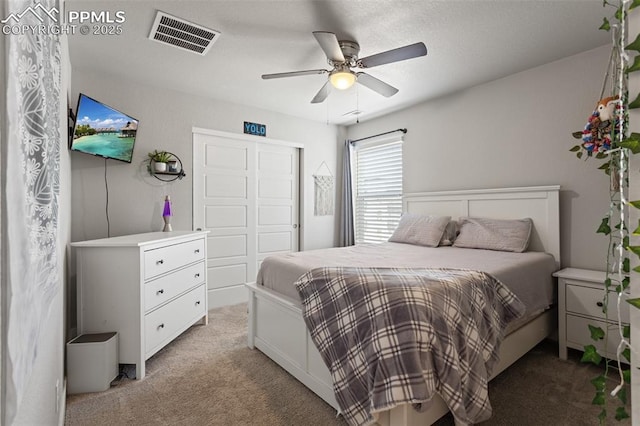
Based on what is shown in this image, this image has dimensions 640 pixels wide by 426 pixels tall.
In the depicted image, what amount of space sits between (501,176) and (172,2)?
3294mm

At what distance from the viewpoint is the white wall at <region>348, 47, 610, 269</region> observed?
2.64 meters

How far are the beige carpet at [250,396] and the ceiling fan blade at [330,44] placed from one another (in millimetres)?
2329

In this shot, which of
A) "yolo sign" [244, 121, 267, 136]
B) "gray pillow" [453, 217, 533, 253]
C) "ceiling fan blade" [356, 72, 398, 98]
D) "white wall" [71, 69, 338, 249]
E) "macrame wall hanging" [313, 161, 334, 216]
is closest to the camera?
"ceiling fan blade" [356, 72, 398, 98]

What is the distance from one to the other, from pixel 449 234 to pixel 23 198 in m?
3.39

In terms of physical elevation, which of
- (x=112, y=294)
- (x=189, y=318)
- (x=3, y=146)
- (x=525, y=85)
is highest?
(x=525, y=85)

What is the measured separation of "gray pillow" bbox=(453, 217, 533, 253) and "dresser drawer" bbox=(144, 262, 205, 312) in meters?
2.60

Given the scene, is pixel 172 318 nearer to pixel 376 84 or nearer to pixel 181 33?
pixel 181 33

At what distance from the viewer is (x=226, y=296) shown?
3.90 meters

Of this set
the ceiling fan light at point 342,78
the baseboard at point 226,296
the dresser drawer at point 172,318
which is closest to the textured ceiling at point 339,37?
the ceiling fan light at point 342,78

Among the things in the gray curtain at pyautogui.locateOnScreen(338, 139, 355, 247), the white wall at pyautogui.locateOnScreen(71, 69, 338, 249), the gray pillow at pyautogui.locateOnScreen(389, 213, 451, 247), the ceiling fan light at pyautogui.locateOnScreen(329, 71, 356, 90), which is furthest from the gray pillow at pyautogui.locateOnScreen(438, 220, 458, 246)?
the white wall at pyautogui.locateOnScreen(71, 69, 338, 249)

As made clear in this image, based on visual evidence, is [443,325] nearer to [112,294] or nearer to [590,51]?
[112,294]

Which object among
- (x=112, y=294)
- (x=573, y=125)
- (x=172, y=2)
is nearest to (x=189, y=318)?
(x=112, y=294)

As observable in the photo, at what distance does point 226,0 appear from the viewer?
2.00 metres

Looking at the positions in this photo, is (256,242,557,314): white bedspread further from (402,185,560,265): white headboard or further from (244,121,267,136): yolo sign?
(244,121,267,136): yolo sign
